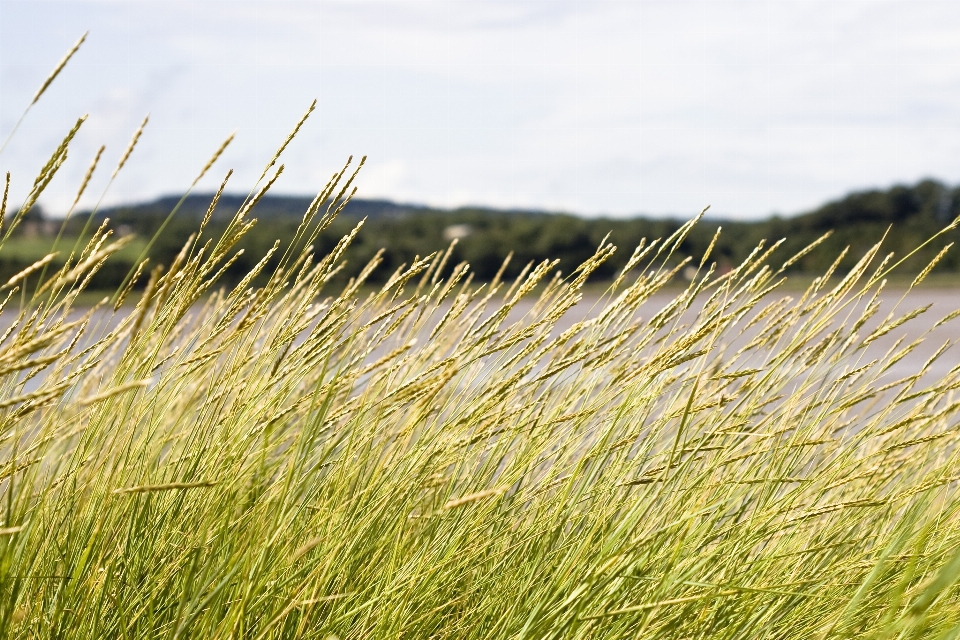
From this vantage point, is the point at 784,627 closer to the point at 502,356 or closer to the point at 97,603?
the point at 502,356

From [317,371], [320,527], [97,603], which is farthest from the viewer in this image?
[317,371]

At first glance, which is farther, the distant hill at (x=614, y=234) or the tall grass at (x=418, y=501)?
the distant hill at (x=614, y=234)

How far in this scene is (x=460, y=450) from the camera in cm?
179

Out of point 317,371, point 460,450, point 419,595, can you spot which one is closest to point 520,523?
point 460,450

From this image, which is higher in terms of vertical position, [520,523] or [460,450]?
[460,450]

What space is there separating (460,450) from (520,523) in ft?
0.62

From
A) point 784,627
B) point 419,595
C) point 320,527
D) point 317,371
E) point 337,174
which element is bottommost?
point 784,627

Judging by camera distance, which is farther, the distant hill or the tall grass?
the distant hill

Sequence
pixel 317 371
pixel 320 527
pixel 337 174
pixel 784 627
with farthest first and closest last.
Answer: pixel 317 371, pixel 337 174, pixel 784 627, pixel 320 527

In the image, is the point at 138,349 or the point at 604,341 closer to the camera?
the point at 138,349

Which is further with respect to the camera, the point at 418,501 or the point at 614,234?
the point at 614,234

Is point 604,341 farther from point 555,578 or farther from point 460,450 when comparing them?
point 555,578

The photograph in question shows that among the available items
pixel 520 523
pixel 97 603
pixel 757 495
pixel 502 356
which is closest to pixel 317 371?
pixel 502 356

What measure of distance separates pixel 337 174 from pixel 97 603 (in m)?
0.87
